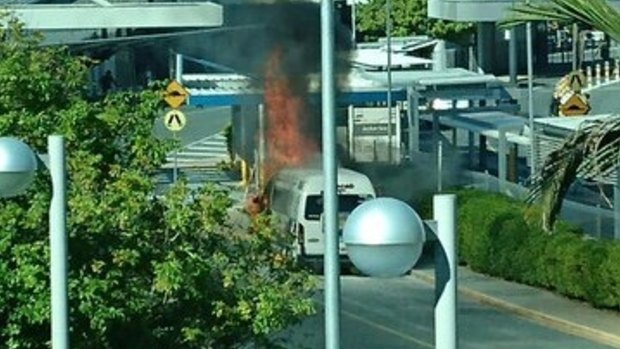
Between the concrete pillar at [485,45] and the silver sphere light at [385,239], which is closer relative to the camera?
the silver sphere light at [385,239]

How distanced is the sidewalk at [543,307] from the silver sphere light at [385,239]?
1801cm

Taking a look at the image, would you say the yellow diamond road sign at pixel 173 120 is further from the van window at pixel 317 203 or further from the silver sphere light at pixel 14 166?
the silver sphere light at pixel 14 166

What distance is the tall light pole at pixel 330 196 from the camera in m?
9.59

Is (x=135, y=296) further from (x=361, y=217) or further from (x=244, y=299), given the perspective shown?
(x=361, y=217)

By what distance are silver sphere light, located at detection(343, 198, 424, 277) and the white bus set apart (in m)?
24.5

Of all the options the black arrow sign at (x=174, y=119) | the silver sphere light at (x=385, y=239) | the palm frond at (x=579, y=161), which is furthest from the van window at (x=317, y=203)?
the silver sphere light at (x=385, y=239)

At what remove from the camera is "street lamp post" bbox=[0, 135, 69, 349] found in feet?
33.6

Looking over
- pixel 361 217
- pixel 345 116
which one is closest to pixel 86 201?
pixel 361 217

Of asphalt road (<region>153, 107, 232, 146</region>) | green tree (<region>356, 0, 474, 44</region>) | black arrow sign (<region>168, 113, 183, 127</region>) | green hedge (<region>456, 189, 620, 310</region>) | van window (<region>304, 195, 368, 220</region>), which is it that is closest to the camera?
green hedge (<region>456, 189, 620, 310</region>)

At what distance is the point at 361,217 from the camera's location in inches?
331

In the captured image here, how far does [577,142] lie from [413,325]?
9.12 metres

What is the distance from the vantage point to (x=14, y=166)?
10.2m

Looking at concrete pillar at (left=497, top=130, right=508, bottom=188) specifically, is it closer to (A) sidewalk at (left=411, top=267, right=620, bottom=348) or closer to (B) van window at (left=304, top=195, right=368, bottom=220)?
(A) sidewalk at (left=411, top=267, right=620, bottom=348)

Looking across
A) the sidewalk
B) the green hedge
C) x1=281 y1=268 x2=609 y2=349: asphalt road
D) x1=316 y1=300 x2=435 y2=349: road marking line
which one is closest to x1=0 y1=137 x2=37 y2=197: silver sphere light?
x1=281 y1=268 x2=609 y2=349: asphalt road
